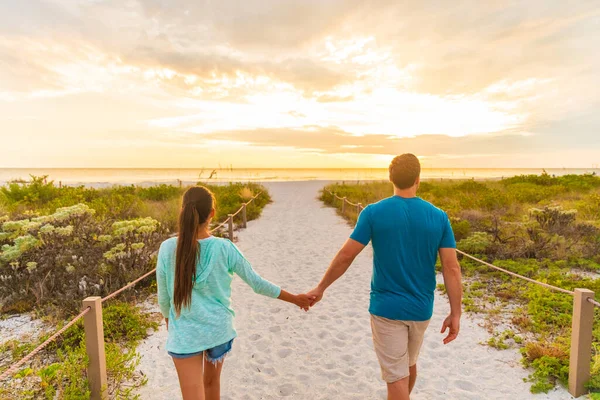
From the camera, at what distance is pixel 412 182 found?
2295 millimetres

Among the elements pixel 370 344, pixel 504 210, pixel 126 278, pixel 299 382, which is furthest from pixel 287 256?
pixel 504 210

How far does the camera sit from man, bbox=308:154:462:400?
2.24 meters

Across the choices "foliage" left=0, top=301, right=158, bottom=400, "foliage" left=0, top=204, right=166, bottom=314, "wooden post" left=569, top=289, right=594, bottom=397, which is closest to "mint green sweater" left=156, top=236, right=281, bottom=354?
"foliage" left=0, top=301, right=158, bottom=400

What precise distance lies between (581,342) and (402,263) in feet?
7.49

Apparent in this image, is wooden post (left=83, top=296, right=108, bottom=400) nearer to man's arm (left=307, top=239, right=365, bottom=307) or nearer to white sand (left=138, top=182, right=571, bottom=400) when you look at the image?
white sand (left=138, top=182, right=571, bottom=400)

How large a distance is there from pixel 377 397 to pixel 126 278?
15.1ft

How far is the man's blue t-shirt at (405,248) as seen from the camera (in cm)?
223

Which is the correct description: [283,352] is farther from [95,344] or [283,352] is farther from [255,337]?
[95,344]

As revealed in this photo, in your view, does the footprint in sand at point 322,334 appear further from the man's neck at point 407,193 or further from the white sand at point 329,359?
the man's neck at point 407,193

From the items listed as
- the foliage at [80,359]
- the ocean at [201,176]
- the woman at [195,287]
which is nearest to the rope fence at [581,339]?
the woman at [195,287]

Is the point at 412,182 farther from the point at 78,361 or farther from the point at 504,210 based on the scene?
the point at 504,210

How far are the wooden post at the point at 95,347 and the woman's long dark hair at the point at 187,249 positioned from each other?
4.49ft

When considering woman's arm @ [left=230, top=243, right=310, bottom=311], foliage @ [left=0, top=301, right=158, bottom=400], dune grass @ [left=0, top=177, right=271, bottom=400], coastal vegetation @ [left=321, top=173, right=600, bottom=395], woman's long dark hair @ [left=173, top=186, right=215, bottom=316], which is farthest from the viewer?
coastal vegetation @ [left=321, top=173, right=600, bottom=395]

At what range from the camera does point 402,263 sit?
7.41 ft
